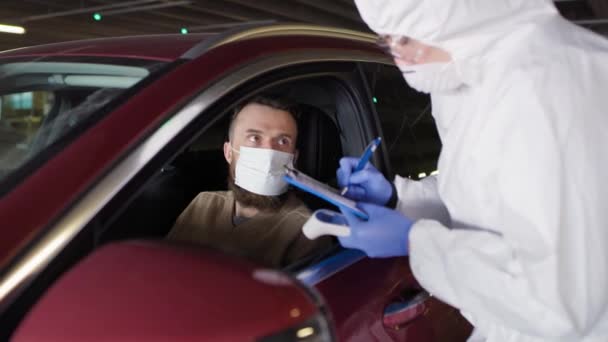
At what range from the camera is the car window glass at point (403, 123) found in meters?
2.07

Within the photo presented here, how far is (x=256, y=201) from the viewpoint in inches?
75.8

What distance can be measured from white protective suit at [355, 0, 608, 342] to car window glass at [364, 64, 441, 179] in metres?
0.63

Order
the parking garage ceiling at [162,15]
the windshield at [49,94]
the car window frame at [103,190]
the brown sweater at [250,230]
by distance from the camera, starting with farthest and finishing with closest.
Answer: the parking garage ceiling at [162,15] → the brown sweater at [250,230] → the windshield at [49,94] → the car window frame at [103,190]

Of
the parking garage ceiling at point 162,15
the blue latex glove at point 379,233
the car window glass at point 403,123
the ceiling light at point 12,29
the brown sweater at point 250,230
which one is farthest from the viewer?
the ceiling light at point 12,29

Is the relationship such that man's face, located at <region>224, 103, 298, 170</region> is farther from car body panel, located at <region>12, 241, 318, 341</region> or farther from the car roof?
car body panel, located at <region>12, 241, 318, 341</region>

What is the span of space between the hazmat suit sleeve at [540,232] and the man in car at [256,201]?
61 cm

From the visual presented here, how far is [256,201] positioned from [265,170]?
0.13 m

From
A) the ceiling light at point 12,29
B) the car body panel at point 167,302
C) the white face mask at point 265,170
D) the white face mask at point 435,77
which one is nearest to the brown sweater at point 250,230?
the white face mask at point 265,170

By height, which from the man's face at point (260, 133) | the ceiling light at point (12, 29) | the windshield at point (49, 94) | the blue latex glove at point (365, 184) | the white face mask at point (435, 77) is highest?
the ceiling light at point (12, 29)

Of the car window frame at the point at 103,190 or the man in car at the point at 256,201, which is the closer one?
the car window frame at the point at 103,190

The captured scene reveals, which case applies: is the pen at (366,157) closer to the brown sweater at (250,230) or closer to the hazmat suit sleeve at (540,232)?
the brown sweater at (250,230)

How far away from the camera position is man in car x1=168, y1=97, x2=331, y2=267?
6.03ft

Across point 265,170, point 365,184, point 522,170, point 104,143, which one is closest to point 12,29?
point 265,170

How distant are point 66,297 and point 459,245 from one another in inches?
30.9
